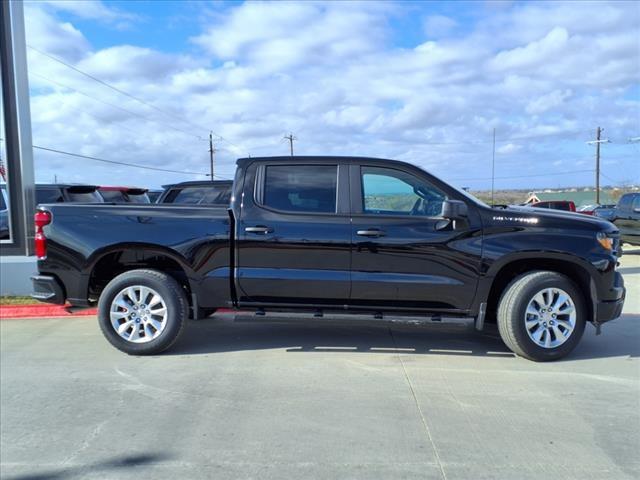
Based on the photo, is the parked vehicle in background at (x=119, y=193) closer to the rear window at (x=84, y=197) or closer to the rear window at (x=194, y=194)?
the rear window at (x=84, y=197)

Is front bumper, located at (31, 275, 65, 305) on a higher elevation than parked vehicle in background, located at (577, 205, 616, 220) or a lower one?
lower

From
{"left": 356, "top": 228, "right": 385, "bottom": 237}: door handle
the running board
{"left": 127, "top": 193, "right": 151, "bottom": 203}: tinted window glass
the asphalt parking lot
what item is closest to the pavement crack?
the asphalt parking lot

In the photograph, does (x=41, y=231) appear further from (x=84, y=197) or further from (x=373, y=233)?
(x=84, y=197)

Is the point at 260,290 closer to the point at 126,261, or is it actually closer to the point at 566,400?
the point at 126,261

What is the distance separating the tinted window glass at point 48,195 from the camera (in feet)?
32.0

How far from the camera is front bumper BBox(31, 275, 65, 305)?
5449 mm

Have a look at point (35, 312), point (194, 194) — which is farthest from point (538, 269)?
point (35, 312)

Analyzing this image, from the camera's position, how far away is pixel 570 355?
17.8 ft

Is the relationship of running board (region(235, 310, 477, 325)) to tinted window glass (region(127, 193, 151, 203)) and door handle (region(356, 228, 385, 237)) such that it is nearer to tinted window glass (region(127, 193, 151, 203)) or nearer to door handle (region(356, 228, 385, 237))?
door handle (region(356, 228, 385, 237))

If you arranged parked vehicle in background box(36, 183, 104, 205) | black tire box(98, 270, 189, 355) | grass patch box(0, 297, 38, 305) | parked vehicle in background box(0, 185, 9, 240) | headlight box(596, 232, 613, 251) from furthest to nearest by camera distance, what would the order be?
parked vehicle in background box(36, 183, 104, 205)
parked vehicle in background box(0, 185, 9, 240)
grass patch box(0, 297, 38, 305)
black tire box(98, 270, 189, 355)
headlight box(596, 232, 613, 251)

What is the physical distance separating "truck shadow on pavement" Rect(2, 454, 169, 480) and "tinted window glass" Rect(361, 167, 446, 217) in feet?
9.83

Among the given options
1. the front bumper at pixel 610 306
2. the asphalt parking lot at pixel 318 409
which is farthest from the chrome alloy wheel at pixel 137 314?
the front bumper at pixel 610 306

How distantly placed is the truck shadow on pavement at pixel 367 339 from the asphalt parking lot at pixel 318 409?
0.13ft

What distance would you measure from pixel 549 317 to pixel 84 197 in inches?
327
